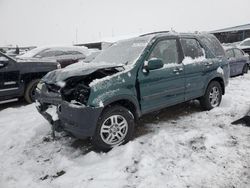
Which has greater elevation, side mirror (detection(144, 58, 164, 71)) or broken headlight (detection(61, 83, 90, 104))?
side mirror (detection(144, 58, 164, 71))

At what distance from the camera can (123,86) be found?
4098 millimetres

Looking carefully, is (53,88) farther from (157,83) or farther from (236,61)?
(236,61)

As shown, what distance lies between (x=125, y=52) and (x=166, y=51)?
31.3 inches

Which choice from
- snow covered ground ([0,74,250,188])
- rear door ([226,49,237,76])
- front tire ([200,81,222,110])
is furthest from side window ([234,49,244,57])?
snow covered ground ([0,74,250,188])

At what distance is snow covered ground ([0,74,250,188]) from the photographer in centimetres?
320

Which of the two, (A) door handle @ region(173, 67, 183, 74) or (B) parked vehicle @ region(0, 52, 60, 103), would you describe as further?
(B) parked vehicle @ region(0, 52, 60, 103)

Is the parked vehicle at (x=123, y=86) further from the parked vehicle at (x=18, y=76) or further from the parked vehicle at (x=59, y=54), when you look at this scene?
the parked vehicle at (x=59, y=54)

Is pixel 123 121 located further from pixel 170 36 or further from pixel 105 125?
pixel 170 36

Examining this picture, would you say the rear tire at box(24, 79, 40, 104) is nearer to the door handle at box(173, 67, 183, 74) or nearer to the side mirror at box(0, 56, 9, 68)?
the side mirror at box(0, 56, 9, 68)

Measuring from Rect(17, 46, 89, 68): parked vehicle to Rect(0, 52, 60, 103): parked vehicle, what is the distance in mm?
3575

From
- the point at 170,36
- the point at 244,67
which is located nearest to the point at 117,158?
the point at 170,36

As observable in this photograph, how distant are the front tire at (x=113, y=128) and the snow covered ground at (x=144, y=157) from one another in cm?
15

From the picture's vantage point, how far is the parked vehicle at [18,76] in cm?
688

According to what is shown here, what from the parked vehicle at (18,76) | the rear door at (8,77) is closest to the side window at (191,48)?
the parked vehicle at (18,76)
